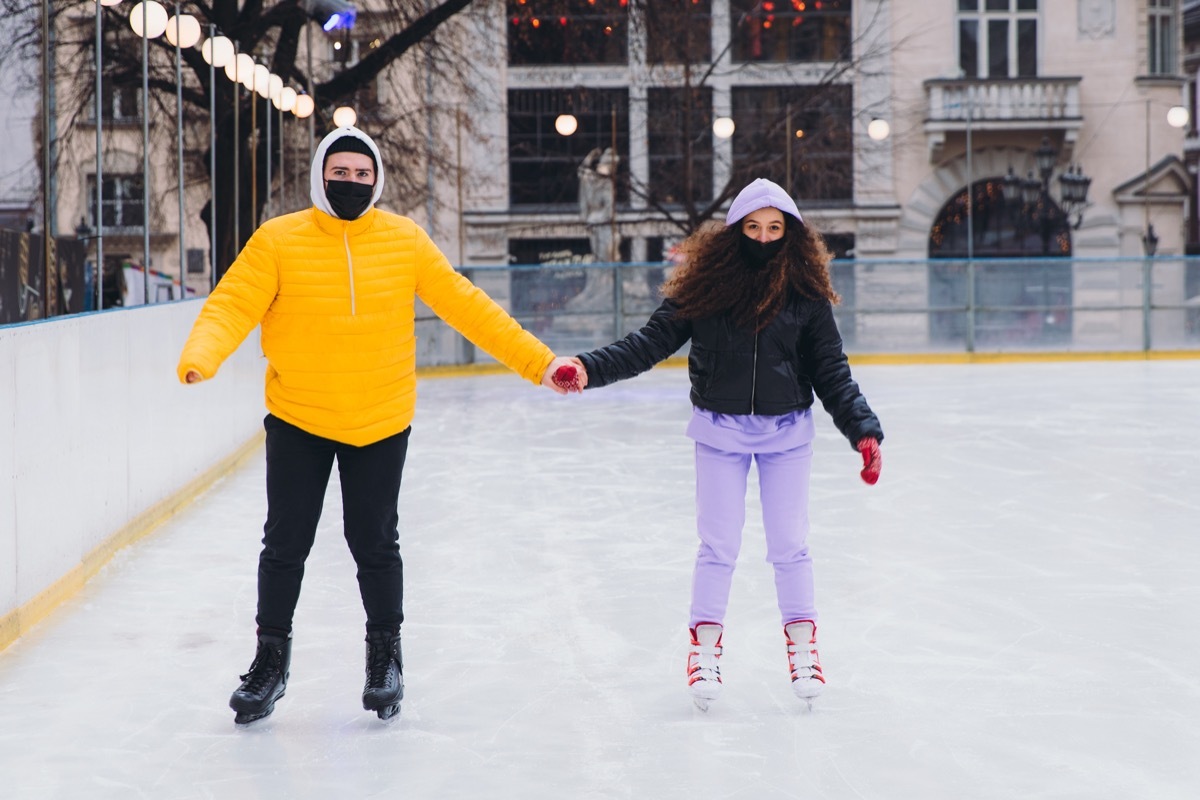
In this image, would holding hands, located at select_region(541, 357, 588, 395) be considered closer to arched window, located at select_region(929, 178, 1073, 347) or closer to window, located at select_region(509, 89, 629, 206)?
arched window, located at select_region(929, 178, 1073, 347)

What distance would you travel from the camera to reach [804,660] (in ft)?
14.3

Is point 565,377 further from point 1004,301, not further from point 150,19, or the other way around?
point 1004,301

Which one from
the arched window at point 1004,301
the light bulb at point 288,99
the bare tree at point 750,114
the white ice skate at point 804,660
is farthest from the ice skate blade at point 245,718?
the arched window at point 1004,301

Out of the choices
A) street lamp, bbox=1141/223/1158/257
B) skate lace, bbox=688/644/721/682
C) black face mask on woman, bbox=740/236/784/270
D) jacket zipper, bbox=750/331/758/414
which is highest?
street lamp, bbox=1141/223/1158/257

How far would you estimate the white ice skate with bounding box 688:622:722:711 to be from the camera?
4316 mm

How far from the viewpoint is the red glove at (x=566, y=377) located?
4.28 meters

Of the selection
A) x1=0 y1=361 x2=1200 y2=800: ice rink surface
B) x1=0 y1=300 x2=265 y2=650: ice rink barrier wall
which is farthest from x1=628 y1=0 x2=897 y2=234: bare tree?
x1=0 y1=361 x2=1200 y2=800: ice rink surface

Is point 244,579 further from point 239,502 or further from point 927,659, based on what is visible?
point 927,659

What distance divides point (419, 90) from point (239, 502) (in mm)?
12886

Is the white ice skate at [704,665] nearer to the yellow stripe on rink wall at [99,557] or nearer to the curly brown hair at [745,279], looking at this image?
the curly brown hair at [745,279]

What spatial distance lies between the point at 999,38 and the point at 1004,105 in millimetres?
1790

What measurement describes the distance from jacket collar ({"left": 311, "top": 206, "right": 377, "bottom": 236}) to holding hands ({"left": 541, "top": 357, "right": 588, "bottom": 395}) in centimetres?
63

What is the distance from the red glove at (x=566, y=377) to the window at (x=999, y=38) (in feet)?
89.8

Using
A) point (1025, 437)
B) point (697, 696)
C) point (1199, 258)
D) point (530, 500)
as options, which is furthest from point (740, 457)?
point (1199, 258)
